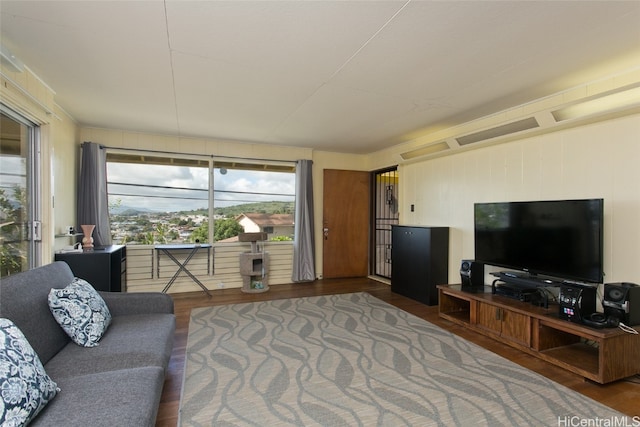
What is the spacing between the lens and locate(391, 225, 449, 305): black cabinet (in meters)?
3.99

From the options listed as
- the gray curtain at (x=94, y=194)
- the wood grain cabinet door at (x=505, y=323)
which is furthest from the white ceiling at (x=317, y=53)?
the wood grain cabinet door at (x=505, y=323)

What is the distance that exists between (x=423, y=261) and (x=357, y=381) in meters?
2.27

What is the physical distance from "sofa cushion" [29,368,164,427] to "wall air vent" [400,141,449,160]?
384cm

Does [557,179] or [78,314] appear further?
[557,179]

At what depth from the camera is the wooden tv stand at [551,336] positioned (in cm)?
213

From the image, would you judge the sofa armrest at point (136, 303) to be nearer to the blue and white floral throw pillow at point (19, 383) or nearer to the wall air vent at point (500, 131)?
the blue and white floral throw pillow at point (19, 383)

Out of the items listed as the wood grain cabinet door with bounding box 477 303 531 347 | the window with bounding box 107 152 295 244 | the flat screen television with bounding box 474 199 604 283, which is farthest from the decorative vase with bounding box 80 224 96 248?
the flat screen television with bounding box 474 199 604 283

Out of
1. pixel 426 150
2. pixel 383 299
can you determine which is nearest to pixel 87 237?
pixel 383 299

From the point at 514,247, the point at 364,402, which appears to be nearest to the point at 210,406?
the point at 364,402

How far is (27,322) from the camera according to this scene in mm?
1562

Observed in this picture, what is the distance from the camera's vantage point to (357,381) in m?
2.18

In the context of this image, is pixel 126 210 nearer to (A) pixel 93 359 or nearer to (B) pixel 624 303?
(A) pixel 93 359

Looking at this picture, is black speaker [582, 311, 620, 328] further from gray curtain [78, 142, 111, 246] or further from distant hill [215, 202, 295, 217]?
gray curtain [78, 142, 111, 246]

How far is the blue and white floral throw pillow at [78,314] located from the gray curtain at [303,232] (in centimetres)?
337
